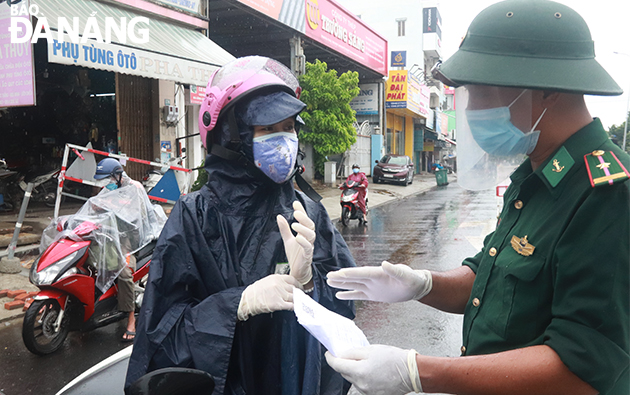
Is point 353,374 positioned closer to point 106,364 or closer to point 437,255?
point 106,364

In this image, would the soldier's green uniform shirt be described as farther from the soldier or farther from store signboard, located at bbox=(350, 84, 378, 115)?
store signboard, located at bbox=(350, 84, 378, 115)

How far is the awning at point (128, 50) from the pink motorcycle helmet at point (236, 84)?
211 inches

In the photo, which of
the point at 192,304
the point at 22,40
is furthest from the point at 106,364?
the point at 22,40

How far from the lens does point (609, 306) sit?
106cm

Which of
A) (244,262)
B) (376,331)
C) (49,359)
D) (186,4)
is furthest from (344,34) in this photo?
(244,262)

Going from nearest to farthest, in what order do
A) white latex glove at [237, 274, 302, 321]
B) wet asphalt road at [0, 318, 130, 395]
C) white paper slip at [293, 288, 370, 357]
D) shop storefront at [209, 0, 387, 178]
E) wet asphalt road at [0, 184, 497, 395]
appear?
white paper slip at [293, 288, 370, 357] → white latex glove at [237, 274, 302, 321] → wet asphalt road at [0, 318, 130, 395] → wet asphalt road at [0, 184, 497, 395] → shop storefront at [209, 0, 387, 178]

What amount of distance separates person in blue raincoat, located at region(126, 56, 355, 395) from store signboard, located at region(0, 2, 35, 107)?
576 centimetres

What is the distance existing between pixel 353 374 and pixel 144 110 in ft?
35.2

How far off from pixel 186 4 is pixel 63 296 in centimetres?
835

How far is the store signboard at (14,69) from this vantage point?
6340 millimetres

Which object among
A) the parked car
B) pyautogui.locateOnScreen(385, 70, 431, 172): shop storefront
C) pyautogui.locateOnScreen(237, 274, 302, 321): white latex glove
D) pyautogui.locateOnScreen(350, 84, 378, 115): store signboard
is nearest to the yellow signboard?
pyautogui.locateOnScreen(385, 70, 431, 172): shop storefront

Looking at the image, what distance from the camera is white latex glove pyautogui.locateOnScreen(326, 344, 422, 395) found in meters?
1.29

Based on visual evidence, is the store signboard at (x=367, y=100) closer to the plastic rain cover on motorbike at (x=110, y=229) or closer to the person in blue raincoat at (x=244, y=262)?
the plastic rain cover on motorbike at (x=110, y=229)

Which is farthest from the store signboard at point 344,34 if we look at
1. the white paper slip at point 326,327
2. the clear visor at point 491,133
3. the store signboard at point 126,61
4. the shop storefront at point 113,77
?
the white paper slip at point 326,327
